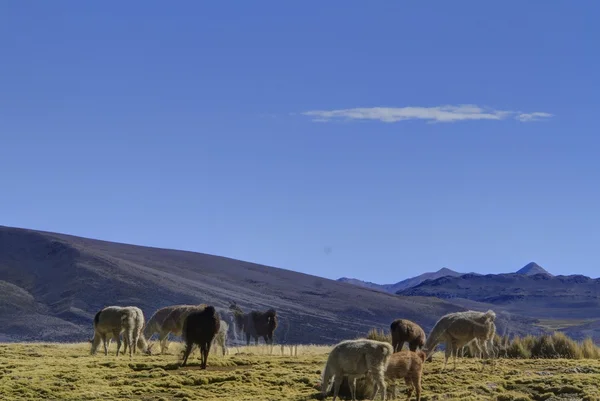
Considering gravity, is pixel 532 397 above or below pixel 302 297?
below

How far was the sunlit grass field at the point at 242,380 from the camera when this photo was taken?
79.0 feet

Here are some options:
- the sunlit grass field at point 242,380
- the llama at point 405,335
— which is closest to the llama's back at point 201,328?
the sunlit grass field at point 242,380

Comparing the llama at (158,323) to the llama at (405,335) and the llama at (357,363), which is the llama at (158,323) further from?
the llama at (357,363)

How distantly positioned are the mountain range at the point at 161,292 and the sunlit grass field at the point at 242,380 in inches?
1236

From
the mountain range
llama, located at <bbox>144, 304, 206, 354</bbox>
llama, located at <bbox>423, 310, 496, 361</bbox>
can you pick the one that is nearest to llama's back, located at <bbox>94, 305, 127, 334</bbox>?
llama, located at <bbox>144, 304, 206, 354</bbox>

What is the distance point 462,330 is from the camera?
94.7 feet

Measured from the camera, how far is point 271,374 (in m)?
27.0

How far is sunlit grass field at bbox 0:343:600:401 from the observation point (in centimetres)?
2409

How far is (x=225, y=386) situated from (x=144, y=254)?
10506 cm

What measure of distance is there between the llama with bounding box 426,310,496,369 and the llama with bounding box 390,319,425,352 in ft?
1.98

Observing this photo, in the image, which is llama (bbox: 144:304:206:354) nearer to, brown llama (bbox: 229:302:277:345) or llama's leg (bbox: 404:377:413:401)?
brown llama (bbox: 229:302:277:345)

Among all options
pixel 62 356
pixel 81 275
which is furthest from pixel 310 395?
pixel 81 275

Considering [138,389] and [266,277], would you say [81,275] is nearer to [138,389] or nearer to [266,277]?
[266,277]

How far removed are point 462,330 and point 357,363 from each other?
23.4 feet
